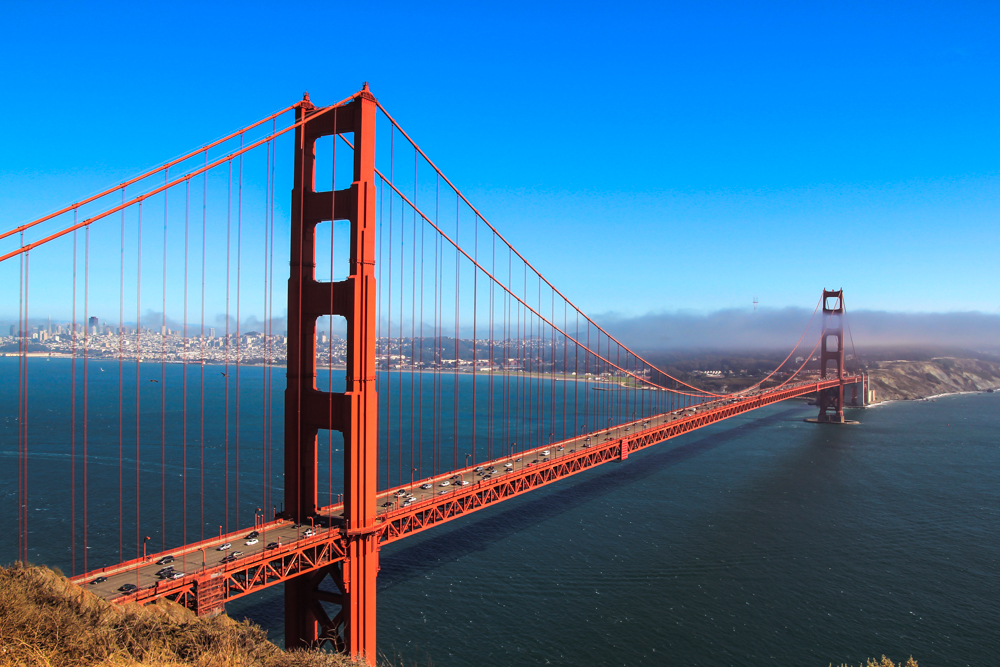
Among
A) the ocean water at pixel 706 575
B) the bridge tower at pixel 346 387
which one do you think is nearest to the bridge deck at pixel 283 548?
the bridge tower at pixel 346 387

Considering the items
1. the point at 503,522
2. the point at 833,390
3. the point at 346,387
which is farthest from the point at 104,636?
the point at 833,390

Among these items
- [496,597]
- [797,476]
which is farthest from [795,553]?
[797,476]

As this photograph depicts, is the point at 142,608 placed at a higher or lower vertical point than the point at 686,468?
higher

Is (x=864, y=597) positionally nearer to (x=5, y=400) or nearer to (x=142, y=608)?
(x=142, y=608)

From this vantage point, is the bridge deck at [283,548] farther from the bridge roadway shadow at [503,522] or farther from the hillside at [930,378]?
the hillside at [930,378]

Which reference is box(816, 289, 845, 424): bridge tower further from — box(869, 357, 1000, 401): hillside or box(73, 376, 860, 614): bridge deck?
box(73, 376, 860, 614): bridge deck

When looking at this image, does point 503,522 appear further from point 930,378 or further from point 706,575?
point 930,378

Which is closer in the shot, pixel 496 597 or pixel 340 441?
pixel 496 597
